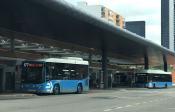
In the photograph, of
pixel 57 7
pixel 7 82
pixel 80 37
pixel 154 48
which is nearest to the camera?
pixel 57 7

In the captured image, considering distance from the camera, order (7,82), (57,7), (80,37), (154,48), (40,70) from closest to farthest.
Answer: (57,7)
(40,70)
(7,82)
(80,37)
(154,48)

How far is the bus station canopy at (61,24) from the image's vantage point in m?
30.9

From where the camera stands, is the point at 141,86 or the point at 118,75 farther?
the point at 118,75

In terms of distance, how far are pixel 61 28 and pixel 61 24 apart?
2013mm

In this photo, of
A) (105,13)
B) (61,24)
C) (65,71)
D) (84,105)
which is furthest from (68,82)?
(105,13)

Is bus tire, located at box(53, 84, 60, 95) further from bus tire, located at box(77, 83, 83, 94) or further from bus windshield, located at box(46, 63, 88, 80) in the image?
bus tire, located at box(77, 83, 83, 94)

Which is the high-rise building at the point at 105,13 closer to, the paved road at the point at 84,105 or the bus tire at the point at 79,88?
the bus tire at the point at 79,88

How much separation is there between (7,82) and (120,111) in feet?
76.9

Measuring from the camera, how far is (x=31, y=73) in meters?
35.8

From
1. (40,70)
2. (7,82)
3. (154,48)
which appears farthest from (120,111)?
(154,48)

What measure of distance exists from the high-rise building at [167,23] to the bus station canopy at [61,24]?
2255 inches

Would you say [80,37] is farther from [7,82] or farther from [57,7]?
[57,7]

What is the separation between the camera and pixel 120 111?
19.7m

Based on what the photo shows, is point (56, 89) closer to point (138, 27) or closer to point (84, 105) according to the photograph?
point (84, 105)
